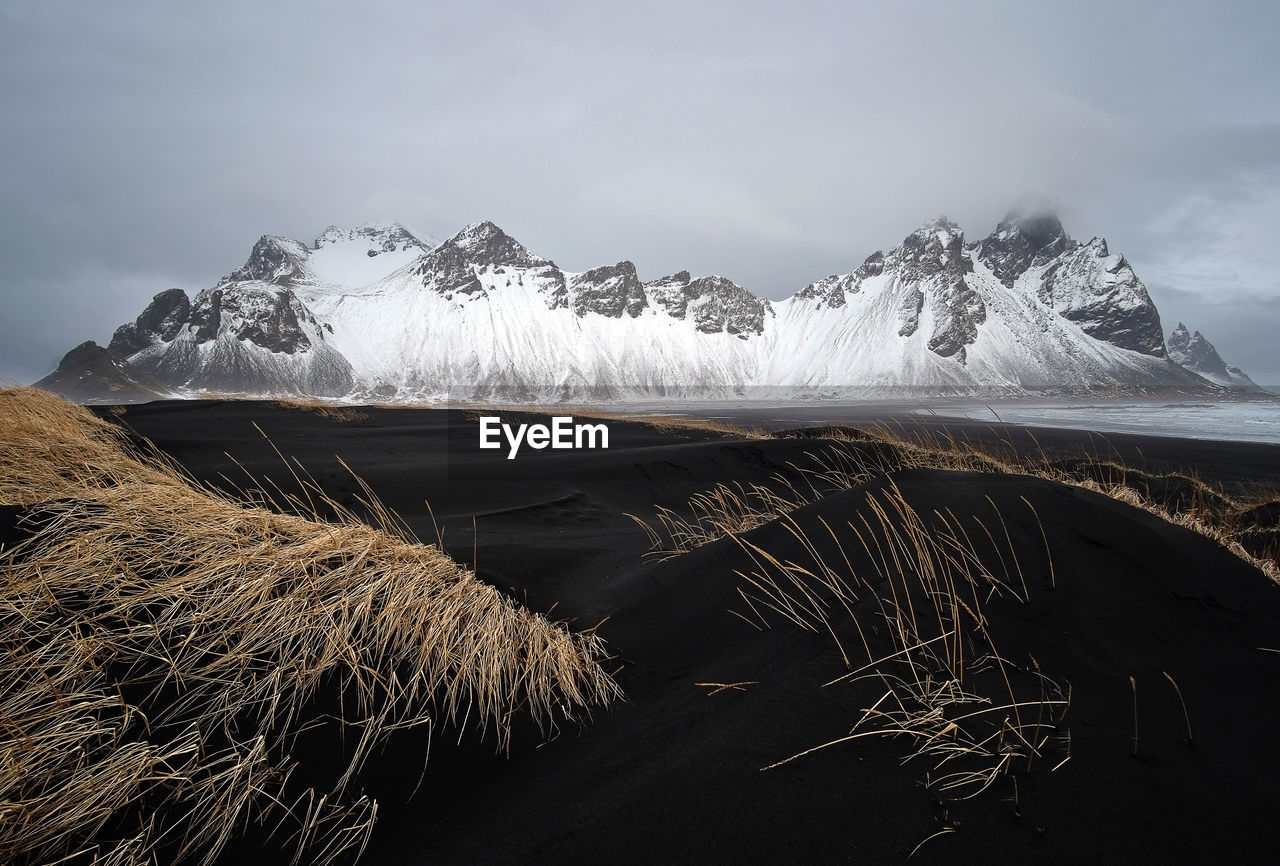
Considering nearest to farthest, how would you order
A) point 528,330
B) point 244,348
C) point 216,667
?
point 216,667 < point 244,348 < point 528,330

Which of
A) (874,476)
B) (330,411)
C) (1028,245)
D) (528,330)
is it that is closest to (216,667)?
(874,476)

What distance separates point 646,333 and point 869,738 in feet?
516

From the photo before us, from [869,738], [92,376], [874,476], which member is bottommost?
[869,738]

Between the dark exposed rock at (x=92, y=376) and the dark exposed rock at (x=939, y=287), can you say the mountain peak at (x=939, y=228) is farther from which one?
the dark exposed rock at (x=92, y=376)

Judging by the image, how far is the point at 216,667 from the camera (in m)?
2.25

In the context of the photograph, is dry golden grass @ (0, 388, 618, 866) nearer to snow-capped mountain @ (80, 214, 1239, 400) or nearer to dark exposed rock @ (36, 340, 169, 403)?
dark exposed rock @ (36, 340, 169, 403)

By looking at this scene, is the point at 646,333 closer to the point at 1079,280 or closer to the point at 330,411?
the point at 330,411

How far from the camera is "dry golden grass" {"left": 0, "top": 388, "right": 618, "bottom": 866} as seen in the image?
69.6 inches

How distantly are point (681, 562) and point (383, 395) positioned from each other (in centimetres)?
12853

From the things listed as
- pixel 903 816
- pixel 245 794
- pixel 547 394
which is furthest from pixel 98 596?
pixel 547 394

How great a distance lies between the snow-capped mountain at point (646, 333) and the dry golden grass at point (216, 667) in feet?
412

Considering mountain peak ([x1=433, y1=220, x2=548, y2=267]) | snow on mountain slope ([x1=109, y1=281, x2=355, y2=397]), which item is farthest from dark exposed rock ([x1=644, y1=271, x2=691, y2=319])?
snow on mountain slope ([x1=109, y1=281, x2=355, y2=397])

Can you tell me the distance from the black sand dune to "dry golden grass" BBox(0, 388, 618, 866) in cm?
17

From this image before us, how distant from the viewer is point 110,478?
4.25m
